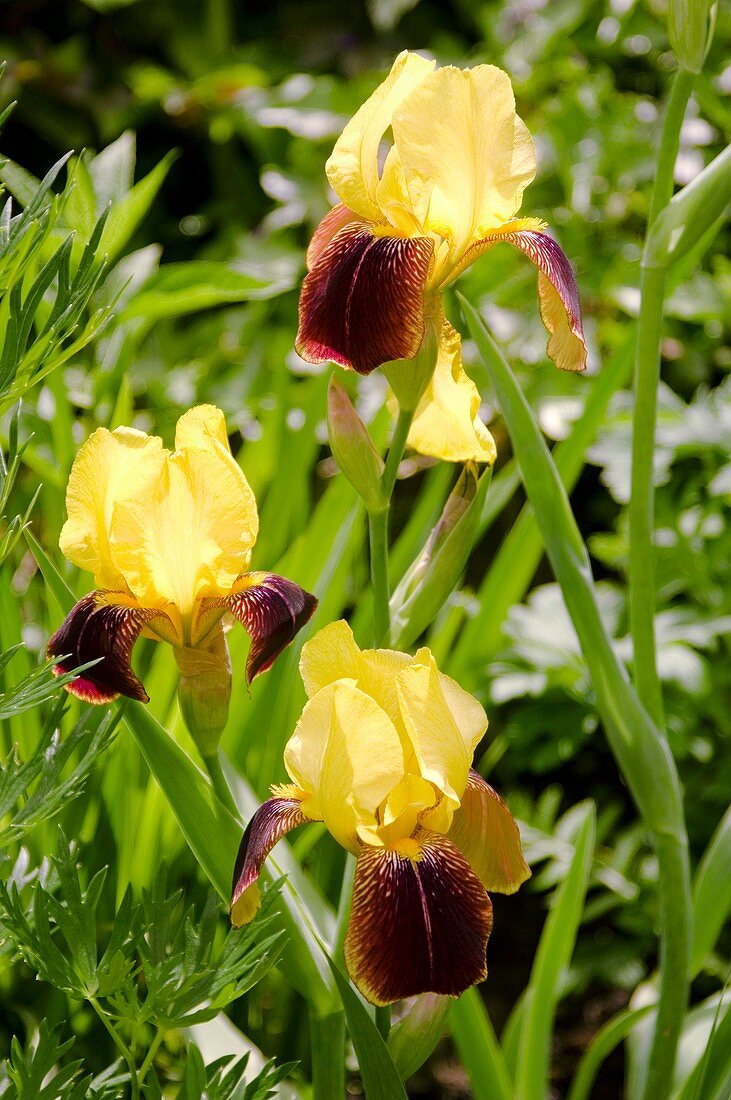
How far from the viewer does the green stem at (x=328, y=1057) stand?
2.11 ft

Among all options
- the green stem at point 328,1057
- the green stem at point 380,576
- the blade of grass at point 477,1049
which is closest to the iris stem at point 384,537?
the green stem at point 380,576

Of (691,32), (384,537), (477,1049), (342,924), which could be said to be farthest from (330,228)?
(477,1049)

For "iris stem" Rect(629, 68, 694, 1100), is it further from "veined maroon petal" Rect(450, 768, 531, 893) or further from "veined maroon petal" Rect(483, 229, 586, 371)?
"veined maroon petal" Rect(450, 768, 531, 893)

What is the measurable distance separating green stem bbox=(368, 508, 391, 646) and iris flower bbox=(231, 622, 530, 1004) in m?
0.08

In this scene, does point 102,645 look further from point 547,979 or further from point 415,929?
point 547,979

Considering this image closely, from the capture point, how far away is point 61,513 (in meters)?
1.08

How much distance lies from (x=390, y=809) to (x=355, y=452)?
211 mm

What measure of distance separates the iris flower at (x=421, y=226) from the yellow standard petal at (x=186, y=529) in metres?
0.08

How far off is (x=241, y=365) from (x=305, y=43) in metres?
0.70

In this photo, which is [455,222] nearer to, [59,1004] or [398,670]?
[398,670]

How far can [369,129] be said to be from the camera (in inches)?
22.9

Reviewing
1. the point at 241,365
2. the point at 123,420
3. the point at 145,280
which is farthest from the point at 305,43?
the point at 123,420

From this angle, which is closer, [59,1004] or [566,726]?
[59,1004]

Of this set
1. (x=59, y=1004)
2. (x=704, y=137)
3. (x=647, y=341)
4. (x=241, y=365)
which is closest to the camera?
(x=647, y=341)
